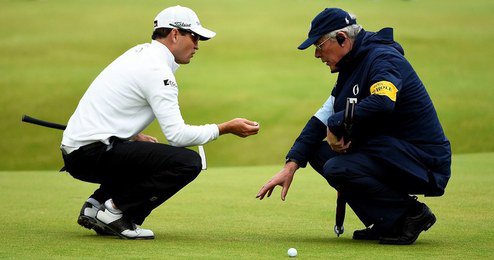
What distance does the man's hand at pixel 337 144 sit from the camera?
18.7 ft

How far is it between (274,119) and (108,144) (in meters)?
10.2

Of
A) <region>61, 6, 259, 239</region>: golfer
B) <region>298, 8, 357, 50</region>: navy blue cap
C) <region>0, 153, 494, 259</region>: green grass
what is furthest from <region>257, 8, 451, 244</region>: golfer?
<region>61, 6, 259, 239</region>: golfer

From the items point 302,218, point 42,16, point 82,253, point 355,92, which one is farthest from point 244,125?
point 42,16

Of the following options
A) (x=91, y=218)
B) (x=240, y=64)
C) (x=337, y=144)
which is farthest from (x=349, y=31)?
(x=240, y=64)

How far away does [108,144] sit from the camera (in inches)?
233

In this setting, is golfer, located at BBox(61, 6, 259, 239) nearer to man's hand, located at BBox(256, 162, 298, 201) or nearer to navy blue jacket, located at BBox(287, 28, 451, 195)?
man's hand, located at BBox(256, 162, 298, 201)

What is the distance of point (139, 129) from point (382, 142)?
4.61ft

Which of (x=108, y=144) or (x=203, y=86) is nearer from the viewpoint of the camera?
(x=108, y=144)

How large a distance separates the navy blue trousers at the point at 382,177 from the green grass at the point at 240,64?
8236 millimetres

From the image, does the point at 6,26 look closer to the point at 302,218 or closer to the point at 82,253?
the point at 302,218

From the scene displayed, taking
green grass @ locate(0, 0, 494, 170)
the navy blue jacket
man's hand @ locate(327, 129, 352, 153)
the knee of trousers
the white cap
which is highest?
the white cap

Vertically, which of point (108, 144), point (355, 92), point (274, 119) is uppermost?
point (355, 92)

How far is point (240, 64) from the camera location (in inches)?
764

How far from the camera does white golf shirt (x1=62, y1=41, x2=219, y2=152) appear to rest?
5805 millimetres
